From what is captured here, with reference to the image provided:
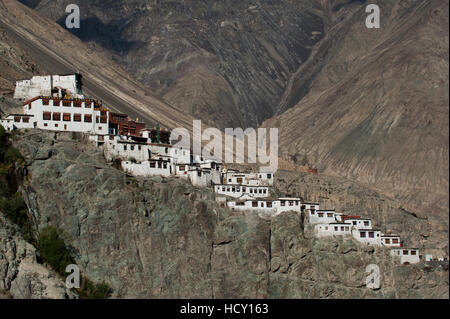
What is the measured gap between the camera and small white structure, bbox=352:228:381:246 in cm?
12319

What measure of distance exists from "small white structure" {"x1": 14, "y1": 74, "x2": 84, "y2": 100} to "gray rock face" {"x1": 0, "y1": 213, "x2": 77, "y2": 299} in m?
28.9

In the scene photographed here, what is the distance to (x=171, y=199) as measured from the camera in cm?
11500

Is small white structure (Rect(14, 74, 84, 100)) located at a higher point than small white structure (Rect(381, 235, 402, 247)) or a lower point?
higher

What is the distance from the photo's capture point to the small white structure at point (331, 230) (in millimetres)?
121438

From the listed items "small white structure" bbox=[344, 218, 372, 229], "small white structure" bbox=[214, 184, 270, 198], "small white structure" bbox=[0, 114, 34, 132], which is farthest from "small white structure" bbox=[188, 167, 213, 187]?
"small white structure" bbox=[0, 114, 34, 132]

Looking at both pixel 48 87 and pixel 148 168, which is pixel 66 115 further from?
pixel 48 87

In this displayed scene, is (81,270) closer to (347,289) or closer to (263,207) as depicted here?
(263,207)

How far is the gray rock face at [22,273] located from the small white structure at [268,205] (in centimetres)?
2674

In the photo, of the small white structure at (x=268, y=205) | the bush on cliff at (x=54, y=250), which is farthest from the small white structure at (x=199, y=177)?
the bush on cliff at (x=54, y=250)

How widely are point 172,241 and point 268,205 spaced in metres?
14.5

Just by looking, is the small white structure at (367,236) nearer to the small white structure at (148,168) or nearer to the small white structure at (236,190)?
the small white structure at (236,190)

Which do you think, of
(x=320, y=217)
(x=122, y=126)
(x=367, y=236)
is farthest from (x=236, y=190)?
(x=367, y=236)

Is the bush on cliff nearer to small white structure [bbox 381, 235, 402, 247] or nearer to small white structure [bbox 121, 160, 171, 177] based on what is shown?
small white structure [bbox 121, 160, 171, 177]
